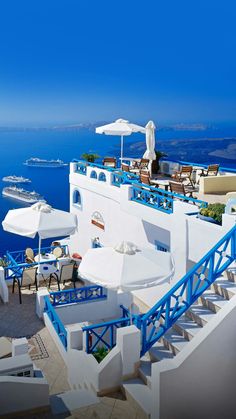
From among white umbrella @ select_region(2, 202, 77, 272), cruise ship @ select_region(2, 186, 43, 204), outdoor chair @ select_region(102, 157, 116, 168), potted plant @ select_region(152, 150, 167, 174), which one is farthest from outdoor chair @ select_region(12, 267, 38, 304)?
cruise ship @ select_region(2, 186, 43, 204)

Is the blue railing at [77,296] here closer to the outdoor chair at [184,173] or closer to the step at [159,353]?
the step at [159,353]

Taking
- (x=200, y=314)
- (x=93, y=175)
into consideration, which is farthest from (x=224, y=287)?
(x=93, y=175)

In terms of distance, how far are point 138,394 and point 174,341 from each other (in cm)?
116

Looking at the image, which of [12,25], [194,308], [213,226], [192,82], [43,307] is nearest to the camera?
[194,308]

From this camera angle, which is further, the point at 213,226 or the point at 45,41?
the point at 45,41

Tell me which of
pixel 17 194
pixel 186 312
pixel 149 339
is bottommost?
pixel 17 194

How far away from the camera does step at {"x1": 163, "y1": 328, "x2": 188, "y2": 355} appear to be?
296 inches

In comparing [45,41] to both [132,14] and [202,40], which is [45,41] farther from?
[202,40]

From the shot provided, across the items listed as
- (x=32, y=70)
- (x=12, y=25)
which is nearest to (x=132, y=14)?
(x=12, y=25)

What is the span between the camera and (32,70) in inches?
4139

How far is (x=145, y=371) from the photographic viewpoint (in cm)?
745

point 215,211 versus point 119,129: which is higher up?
point 119,129

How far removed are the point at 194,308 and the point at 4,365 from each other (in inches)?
142

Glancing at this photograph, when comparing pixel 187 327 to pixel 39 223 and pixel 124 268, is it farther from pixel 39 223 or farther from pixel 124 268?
pixel 39 223
